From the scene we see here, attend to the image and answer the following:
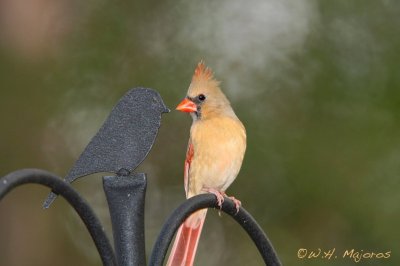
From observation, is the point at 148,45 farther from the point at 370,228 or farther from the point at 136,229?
the point at 136,229

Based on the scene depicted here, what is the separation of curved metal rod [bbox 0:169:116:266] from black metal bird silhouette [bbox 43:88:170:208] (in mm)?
91

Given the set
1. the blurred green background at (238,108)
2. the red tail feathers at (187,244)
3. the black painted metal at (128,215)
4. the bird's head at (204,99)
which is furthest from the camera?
the blurred green background at (238,108)

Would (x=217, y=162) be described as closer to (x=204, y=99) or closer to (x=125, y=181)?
(x=204, y=99)

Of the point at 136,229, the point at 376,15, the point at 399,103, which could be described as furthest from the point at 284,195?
the point at 136,229

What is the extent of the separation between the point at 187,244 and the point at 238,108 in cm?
177

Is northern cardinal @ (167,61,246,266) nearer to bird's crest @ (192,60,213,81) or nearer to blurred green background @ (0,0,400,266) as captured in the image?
bird's crest @ (192,60,213,81)

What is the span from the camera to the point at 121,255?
6.97 feet

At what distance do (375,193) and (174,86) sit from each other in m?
1.28

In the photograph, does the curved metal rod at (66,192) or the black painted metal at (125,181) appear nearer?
the curved metal rod at (66,192)

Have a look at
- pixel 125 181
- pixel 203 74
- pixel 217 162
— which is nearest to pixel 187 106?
pixel 203 74

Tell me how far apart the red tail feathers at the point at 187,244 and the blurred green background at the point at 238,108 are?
1.08m

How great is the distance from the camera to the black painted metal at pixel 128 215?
2119 millimetres

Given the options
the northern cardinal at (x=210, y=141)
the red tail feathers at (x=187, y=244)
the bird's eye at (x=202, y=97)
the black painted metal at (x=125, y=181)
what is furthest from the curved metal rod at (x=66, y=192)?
the bird's eye at (x=202, y=97)

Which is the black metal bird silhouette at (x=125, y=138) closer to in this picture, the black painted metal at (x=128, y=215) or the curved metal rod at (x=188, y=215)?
the black painted metal at (x=128, y=215)
